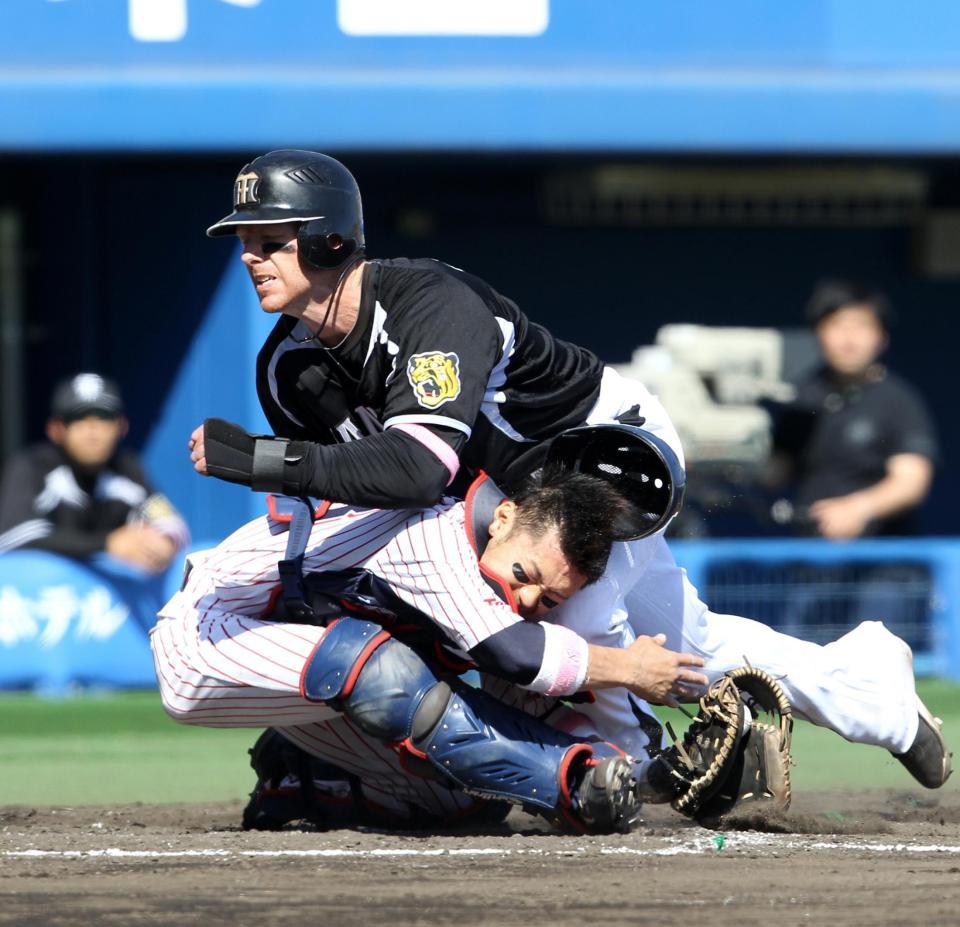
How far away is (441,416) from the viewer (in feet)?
14.7

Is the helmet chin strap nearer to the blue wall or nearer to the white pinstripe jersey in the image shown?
the white pinstripe jersey

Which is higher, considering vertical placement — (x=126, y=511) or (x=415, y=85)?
(x=415, y=85)

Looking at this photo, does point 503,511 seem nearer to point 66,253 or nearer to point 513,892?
point 513,892

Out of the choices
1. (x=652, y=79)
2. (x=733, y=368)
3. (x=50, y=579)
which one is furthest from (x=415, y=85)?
(x=50, y=579)

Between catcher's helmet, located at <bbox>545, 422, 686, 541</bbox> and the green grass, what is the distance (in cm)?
145

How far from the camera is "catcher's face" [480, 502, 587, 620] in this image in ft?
15.1

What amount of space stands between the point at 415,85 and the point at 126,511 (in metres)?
2.72

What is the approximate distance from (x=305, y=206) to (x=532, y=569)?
1.06m

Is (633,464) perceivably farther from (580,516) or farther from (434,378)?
(434,378)

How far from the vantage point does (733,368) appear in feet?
35.2

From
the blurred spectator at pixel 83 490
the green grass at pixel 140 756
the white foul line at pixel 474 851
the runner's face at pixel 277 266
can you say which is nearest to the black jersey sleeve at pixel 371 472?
the runner's face at pixel 277 266

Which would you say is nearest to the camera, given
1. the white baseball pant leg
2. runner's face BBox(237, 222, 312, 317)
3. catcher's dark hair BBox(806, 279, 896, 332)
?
runner's face BBox(237, 222, 312, 317)

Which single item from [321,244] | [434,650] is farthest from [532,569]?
[321,244]

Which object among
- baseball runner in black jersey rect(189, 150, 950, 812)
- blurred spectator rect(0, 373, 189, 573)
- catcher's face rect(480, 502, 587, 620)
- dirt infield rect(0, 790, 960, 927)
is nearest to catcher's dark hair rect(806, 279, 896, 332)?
blurred spectator rect(0, 373, 189, 573)
